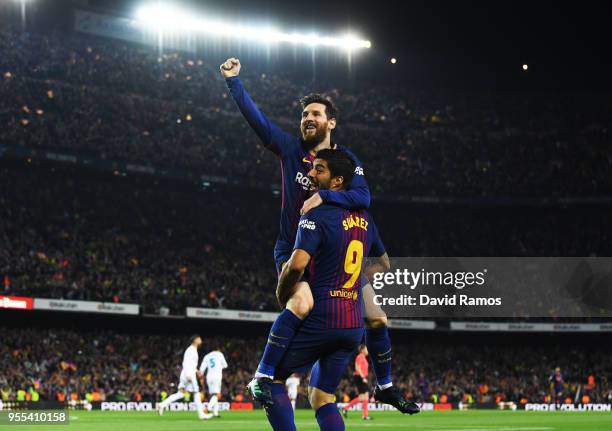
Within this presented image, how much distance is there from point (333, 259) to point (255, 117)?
5.97 ft

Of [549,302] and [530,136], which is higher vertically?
[530,136]

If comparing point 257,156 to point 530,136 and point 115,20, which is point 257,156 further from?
point 530,136

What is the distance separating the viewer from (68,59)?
4809cm

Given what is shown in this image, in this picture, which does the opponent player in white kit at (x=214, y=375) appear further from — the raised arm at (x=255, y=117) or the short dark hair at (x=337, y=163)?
the short dark hair at (x=337, y=163)

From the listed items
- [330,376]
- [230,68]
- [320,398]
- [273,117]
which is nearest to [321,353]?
[330,376]

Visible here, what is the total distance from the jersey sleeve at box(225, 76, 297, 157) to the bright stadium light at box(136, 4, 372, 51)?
1857 inches

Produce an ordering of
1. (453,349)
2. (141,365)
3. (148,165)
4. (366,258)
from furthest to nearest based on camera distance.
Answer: (453,349), (148,165), (141,365), (366,258)

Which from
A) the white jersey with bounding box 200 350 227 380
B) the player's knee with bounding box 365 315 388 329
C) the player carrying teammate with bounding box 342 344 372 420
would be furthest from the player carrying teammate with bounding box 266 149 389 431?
the white jersey with bounding box 200 350 227 380

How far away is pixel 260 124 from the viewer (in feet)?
26.4

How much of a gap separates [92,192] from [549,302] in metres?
26.1

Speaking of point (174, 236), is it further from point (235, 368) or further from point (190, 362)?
point (190, 362)

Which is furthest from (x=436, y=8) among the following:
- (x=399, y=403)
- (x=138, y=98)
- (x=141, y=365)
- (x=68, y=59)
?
(x=399, y=403)

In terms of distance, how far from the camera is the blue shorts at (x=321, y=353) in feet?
22.8

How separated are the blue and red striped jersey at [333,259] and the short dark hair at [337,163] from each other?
315 millimetres
